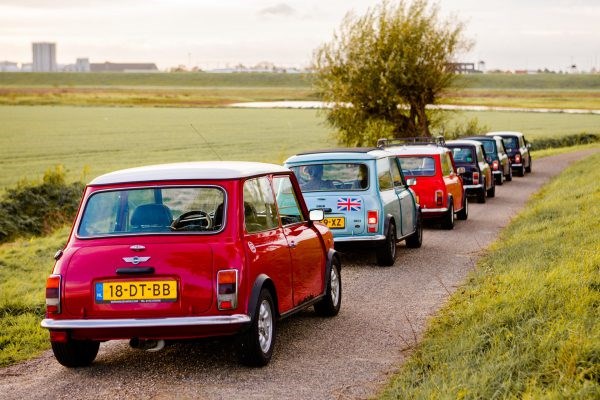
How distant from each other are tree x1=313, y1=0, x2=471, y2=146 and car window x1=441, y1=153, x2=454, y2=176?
18.6m

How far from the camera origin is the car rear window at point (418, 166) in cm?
1817

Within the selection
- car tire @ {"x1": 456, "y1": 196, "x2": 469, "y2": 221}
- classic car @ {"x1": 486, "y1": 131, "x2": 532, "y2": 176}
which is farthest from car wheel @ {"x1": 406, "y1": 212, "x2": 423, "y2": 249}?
classic car @ {"x1": 486, "y1": 131, "x2": 532, "y2": 176}

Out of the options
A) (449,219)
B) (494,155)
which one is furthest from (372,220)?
(494,155)

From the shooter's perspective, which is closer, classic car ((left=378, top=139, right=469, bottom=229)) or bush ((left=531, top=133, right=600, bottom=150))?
classic car ((left=378, top=139, right=469, bottom=229))

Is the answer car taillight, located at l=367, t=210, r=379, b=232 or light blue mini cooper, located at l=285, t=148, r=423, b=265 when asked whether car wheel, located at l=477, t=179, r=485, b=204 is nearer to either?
light blue mini cooper, located at l=285, t=148, r=423, b=265

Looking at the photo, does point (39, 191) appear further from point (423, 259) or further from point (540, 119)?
point (540, 119)

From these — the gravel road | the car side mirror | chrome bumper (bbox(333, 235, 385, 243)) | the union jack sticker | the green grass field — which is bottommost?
the green grass field

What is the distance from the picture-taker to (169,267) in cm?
718

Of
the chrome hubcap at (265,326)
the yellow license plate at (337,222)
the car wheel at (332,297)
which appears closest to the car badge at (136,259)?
the chrome hubcap at (265,326)

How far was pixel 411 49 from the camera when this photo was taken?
37.9 meters

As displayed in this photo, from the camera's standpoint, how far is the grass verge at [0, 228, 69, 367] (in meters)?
9.03

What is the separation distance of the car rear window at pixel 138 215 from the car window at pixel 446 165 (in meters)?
11.2

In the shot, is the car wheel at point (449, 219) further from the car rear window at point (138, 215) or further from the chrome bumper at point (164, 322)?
the chrome bumper at point (164, 322)

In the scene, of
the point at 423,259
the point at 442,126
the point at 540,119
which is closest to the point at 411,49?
the point at 442,126
